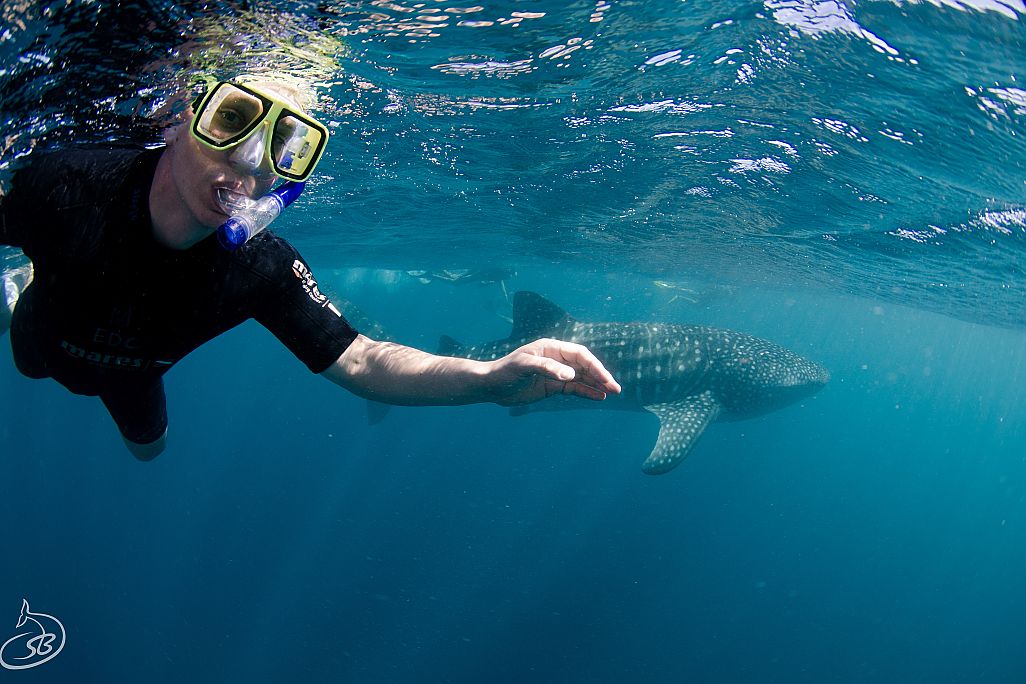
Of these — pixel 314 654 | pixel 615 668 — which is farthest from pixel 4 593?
pixel 615 668

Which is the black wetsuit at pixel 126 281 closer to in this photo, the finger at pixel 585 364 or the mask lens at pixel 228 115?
the mask lens at pixel 228 115

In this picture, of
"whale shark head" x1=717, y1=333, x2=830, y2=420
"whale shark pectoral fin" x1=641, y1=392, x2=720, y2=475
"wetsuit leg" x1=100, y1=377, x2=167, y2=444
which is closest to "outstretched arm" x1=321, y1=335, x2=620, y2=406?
"wetsuit leg" x1=100, y1=377, x2=167, y2=444

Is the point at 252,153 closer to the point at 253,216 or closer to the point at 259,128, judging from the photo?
the point at 259,128

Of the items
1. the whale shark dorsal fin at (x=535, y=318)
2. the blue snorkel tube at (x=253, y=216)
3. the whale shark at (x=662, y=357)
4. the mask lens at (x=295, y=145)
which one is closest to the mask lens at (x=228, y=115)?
the mask lens at (x=295, y=145)

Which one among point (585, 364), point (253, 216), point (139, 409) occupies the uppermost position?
point (253, 216)

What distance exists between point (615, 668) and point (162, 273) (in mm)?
15468

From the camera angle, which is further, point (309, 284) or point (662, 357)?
point (662, 357)

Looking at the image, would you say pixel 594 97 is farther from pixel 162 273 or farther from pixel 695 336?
pixel 162 273

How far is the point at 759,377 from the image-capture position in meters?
11.5

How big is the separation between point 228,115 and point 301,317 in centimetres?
118

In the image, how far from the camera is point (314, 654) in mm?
14508

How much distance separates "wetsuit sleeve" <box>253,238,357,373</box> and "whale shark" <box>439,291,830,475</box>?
6.92m

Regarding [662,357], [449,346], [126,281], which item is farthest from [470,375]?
[449,346]

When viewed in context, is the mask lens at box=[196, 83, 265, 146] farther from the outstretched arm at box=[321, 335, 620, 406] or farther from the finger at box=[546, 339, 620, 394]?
the finger at box=[546, 339, 620, 394]
